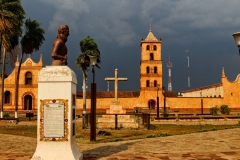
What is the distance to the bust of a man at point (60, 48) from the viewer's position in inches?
248

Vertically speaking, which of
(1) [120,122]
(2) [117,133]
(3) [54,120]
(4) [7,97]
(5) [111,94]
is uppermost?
(5) [111,94]

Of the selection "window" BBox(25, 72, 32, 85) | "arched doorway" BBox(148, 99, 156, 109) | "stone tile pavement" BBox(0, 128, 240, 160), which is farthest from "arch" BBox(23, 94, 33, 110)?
"stone tile pavement" BBox(0, 128, 240, 160)

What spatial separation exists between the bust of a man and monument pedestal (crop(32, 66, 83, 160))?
0.35 meters

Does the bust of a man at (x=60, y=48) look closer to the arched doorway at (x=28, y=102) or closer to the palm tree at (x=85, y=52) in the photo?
the palm tree at (x=85, y=52)

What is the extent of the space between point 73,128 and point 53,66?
1451 millimetres

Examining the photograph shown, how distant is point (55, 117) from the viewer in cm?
596

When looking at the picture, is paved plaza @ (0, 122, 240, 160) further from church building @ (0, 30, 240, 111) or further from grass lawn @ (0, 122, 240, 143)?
church building @ (0, 30, 240, 111)

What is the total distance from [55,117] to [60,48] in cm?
157

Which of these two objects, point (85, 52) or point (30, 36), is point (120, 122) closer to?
point (30, 36)

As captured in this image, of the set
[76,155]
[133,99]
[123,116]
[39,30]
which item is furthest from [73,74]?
[133,99]

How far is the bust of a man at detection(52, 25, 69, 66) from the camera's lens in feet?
20.6

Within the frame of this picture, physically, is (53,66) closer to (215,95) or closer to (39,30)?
(39,30)

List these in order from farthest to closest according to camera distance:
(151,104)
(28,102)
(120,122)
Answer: (151,104)
(28,102)
(120,122)

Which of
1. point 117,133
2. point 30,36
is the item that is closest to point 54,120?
point 117,133
